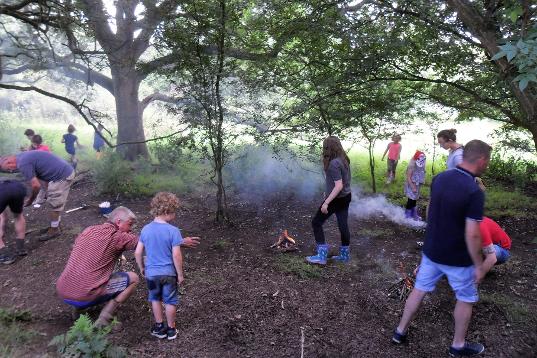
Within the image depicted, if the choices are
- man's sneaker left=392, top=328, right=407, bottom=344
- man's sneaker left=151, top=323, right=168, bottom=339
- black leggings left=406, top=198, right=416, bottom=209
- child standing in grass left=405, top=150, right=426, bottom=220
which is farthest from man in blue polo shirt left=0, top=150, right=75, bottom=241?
black leggings left=406, top=198, right=416, bottom=209

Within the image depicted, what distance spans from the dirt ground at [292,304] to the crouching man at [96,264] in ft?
1.30

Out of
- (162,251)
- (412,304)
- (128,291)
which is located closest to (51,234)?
(128,291)

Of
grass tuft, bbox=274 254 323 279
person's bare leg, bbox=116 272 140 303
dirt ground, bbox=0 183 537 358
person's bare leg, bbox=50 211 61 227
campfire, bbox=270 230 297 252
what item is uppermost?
person's bare leg, bbox=50 211 61 227

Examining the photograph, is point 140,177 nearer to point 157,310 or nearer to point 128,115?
point 128,115

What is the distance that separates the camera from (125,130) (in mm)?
12406

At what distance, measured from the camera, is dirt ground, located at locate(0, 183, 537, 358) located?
3561 mm

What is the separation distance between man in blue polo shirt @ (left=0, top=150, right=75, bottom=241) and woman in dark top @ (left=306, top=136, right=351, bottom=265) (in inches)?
160

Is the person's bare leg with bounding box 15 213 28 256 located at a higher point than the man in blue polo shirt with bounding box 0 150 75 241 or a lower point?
lower

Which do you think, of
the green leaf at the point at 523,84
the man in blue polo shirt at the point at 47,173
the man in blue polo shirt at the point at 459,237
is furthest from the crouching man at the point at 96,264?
the green leaf at the point at 523,84

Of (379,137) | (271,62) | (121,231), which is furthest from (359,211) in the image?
(121,231)

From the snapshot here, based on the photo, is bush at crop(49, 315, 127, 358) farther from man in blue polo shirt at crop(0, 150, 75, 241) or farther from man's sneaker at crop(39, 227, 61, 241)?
man's sneaker at crop(39, 227, 61, 241)

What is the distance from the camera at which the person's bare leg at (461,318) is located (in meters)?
3.15

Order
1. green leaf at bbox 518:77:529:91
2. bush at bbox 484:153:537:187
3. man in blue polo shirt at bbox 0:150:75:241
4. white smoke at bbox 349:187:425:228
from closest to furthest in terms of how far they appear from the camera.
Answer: green leaf at bbox 518:77:529:91
man in blue polo shirt at bbox 0:150:75:241
white smoke at bbox 349:187:425:228
bush at bbox 484:153:537:187

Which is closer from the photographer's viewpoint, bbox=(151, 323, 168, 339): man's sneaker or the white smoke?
bbox=(151, 323, 168, 339): man's sneaker
